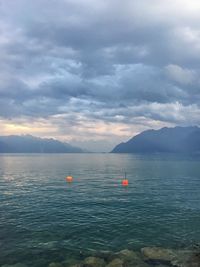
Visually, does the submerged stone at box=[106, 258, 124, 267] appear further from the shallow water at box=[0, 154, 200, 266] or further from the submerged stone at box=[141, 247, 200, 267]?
the shallow water at box=[0, 154, 200, 266]

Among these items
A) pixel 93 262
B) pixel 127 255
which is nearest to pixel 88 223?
pixel 127 255

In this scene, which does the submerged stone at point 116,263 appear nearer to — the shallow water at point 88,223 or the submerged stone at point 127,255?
the submerged stone at point 127,255

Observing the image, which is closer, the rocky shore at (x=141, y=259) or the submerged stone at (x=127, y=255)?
the rocky shore at (x=141, y=259)

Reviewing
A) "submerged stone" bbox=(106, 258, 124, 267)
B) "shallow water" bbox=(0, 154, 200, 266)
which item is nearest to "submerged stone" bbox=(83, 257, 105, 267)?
"submerged stone" bbox=(106, 258, 124, 267)

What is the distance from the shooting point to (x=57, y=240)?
40.0 meters

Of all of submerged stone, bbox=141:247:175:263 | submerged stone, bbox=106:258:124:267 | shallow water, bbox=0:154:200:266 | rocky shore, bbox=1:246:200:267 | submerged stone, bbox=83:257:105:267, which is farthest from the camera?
shallow water, bbox=0:154:200:266

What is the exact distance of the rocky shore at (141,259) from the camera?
104ft

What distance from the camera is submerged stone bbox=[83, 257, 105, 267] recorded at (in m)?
31.5

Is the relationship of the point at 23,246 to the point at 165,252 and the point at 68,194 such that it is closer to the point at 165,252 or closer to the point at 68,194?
the point at 165,252

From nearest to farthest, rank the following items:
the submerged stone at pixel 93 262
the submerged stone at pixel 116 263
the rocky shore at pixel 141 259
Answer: the submerged stone at pixel 116 263 → the submerged stone at pixel 93 262 → the rocky shore at pixel 141 259

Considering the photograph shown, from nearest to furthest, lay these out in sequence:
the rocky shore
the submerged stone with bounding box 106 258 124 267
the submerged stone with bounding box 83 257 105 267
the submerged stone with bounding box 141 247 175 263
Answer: the submerged stone with bounding box 106 258 124 267 < the submerged stone with bounding box 83 257 105 267 < the rocky shore < the submerged stone with bounding box 141 247 175 263

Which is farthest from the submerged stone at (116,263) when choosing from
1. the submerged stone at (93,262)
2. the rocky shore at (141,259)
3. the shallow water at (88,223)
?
the shallow water at (88,223)

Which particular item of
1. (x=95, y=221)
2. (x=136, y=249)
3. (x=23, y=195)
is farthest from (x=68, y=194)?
(x=136, y=249)

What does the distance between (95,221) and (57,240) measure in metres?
11.3
